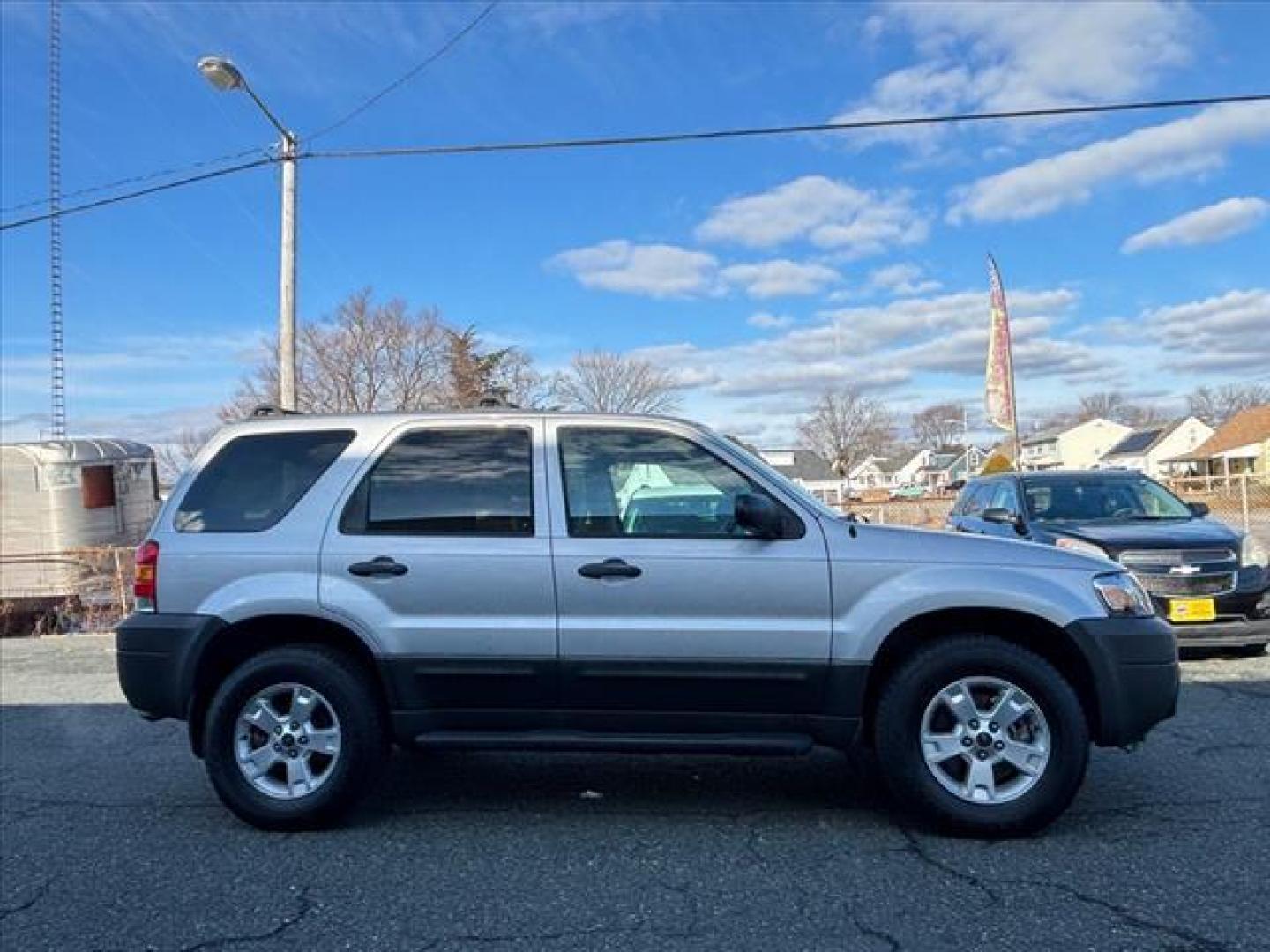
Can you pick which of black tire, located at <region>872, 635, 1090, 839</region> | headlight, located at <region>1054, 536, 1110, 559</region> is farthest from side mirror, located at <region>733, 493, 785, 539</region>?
headlight, located at <region>1054, 536, 1110, 559</region>

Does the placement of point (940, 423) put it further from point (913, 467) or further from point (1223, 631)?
point (1223, 631)

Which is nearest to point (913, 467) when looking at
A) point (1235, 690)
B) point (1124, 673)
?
point (1235, 690)

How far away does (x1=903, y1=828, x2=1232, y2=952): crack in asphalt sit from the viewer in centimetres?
321

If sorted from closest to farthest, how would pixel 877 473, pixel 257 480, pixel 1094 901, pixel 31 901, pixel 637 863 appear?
pixel 1094 901 < pixel 31 901 < pixel 637 863 < pixel 257 480 < pixel 877 473

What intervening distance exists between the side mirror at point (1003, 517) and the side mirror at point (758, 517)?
199 inches

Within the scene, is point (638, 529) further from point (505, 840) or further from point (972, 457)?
point (972, 457)

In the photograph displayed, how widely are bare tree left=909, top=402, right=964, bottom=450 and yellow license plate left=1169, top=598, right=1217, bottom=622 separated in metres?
114

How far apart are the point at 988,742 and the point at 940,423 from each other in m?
120

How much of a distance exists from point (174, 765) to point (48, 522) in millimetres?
10371

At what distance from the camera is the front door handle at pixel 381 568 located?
4406mm

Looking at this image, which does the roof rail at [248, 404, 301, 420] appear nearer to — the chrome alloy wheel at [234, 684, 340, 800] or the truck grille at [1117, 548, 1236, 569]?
the chrome alloy wheel at [234, 684, 340, 800]

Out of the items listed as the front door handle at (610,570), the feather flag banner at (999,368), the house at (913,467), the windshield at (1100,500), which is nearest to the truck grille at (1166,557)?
the windshield at (1100,500)

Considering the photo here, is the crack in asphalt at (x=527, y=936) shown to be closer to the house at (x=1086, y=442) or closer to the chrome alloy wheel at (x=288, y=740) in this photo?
the chrome alloy wheel at (x=288, y=740)

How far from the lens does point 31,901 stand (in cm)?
378
